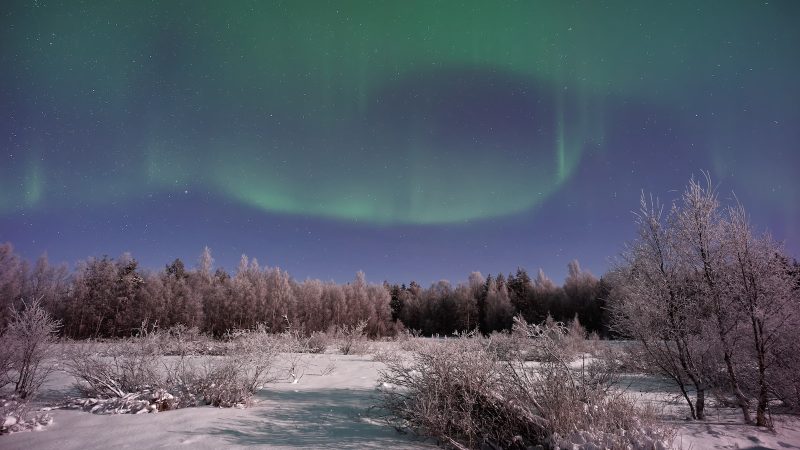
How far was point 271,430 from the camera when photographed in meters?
5.34

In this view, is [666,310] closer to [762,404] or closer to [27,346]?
[762,404]

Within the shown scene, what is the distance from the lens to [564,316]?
160ft

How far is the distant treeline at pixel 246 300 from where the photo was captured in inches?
1300

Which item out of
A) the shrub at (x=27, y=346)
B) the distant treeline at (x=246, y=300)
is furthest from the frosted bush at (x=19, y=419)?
the distant treeline at (x=246, y=300)

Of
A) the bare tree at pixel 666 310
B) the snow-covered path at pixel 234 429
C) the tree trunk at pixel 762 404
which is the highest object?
the bare tree at pixel 666 310

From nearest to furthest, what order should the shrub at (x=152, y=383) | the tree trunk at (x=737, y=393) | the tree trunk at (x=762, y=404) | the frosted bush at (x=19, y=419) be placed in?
the frosted bush at (x=19, y=419) < the tree trunk at (x=762, y=404) < the tree trunk at (x=737, y=393) < the shrub at (x=152, y=383)

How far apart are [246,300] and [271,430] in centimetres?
3791

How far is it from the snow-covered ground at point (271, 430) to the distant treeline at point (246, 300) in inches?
760

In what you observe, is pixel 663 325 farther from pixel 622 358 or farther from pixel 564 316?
pixel 564 316

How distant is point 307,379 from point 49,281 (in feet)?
131

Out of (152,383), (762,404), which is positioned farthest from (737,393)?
(152,383)

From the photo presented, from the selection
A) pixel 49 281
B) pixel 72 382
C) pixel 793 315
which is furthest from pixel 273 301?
pixel 793 315

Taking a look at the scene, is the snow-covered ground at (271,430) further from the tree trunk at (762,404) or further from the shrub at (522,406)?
the shrub at (522,406)

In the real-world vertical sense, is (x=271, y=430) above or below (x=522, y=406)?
below
